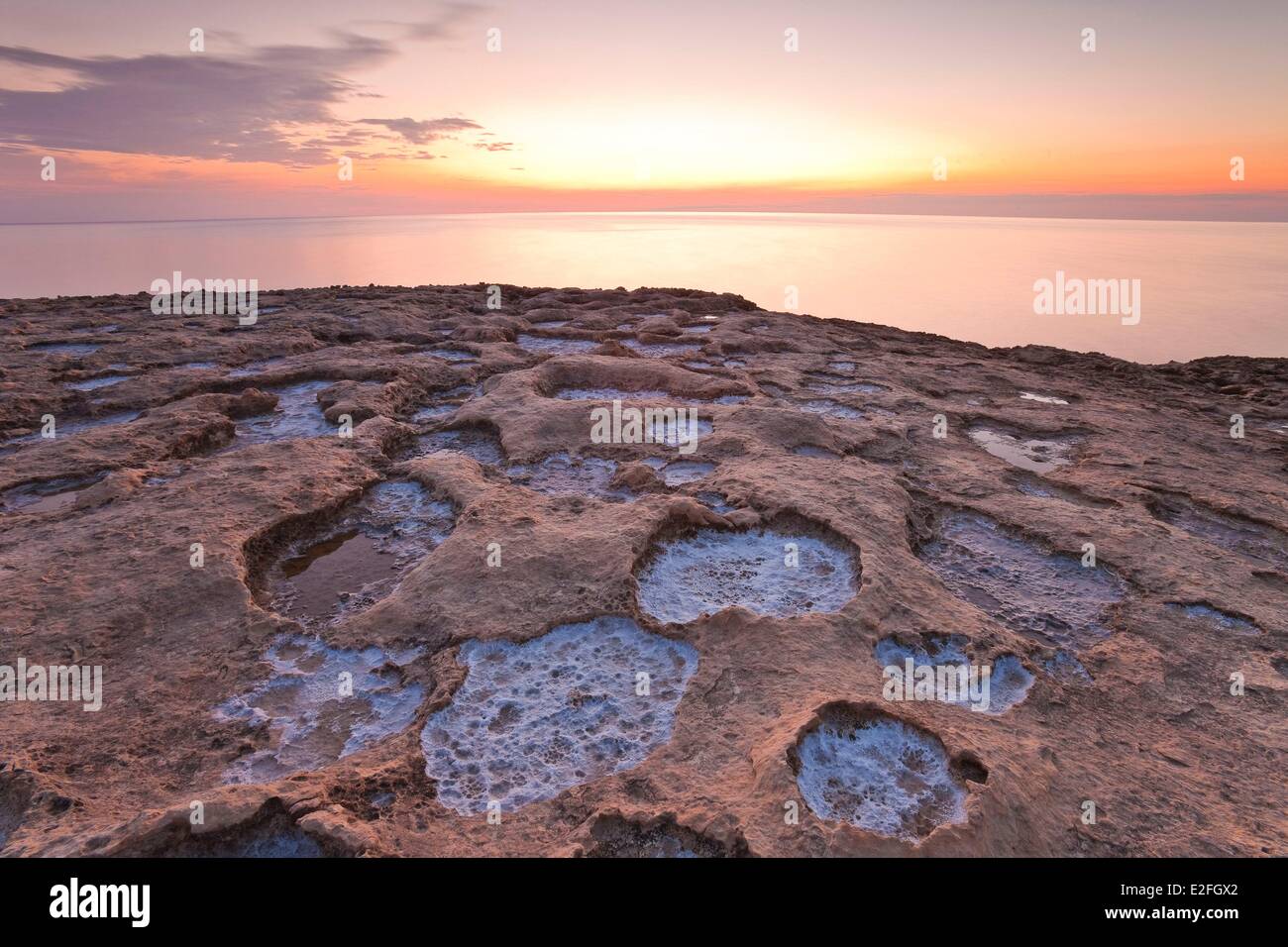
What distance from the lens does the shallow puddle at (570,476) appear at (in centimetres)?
606

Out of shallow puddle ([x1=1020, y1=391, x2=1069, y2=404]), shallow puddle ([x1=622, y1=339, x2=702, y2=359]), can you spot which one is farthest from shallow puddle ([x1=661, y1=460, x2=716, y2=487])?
shallow puddle ([x1=1020, y1=391, x2=1069, y2=404])

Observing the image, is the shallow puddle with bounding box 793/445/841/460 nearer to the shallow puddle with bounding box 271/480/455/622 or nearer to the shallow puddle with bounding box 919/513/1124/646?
the shallow puddle with bounding box 919/513/1124/646

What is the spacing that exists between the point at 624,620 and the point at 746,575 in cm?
102

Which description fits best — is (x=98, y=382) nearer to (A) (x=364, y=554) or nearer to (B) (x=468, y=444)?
(B) (x=468, y=444)

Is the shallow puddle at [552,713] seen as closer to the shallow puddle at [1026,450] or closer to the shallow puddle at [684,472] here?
the shallow puddle at [684,472]

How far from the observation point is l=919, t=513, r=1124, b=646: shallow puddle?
455cm

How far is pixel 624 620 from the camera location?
4.32 meters

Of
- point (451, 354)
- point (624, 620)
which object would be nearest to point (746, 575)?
point (624, 620)

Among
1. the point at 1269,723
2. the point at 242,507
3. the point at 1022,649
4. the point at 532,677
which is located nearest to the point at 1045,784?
the point at 1022,649

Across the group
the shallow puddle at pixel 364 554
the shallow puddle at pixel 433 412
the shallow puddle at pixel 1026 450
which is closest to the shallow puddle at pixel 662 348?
the shallow puddle at pixel 433 412

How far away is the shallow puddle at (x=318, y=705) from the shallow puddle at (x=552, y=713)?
30 cm

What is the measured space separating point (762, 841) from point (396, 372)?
7.75m

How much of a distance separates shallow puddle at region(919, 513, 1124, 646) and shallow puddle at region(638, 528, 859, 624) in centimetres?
86

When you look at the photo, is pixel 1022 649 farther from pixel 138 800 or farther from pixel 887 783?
pixel 138 800
